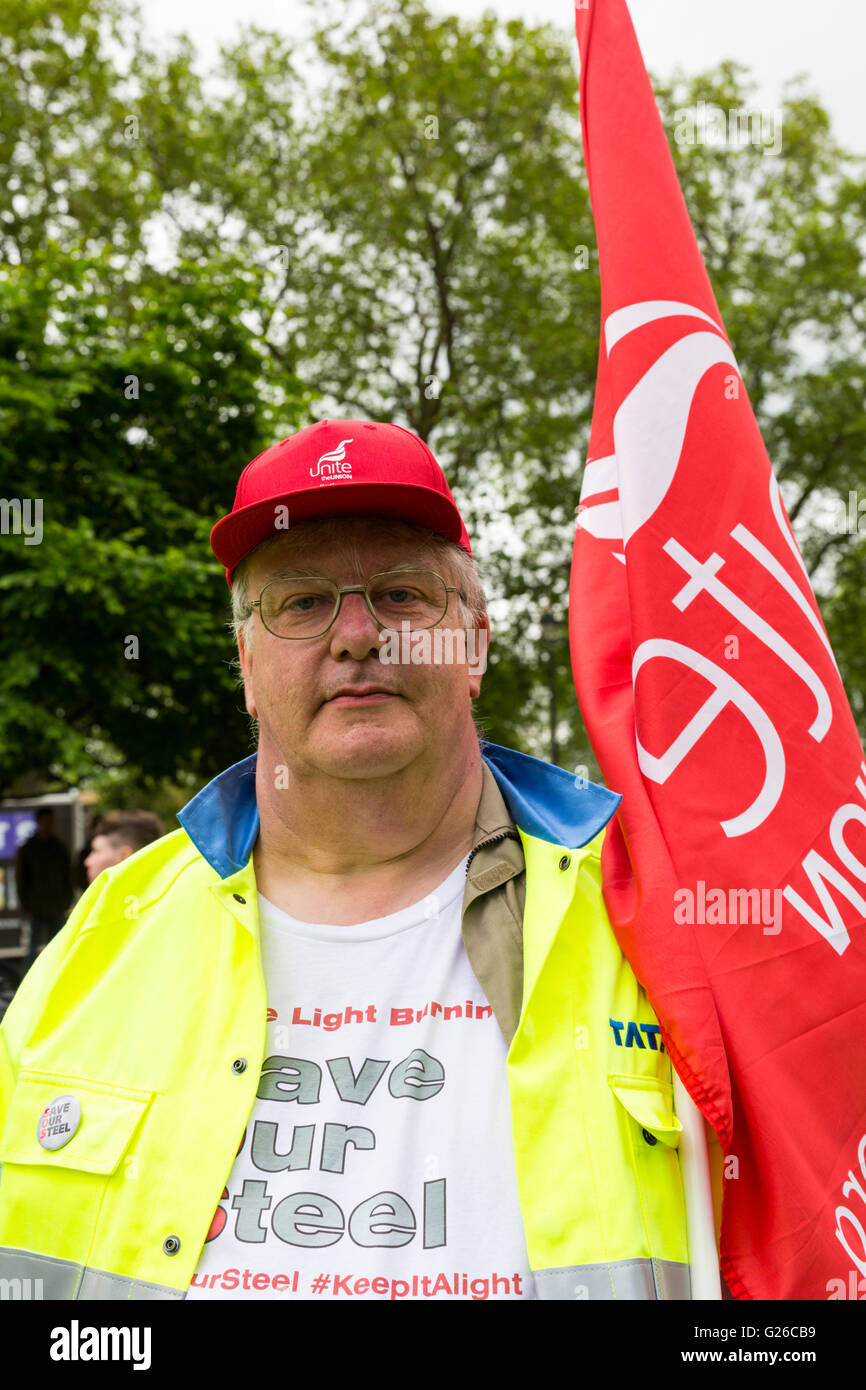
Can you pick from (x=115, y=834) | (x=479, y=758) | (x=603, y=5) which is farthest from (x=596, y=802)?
(x=115, y=834)

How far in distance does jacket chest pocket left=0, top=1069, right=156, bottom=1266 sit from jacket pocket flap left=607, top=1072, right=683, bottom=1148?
742mm

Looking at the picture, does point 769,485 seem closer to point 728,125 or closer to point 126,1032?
point 126,1032

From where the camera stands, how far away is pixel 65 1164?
5.99 ft

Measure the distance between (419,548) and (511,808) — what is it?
1.65ft

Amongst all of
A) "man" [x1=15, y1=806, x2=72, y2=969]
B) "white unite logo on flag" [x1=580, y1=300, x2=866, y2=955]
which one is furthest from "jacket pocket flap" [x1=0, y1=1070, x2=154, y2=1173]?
"man" [x1=15, y1=806, x2=72, y2=969]

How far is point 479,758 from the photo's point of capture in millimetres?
2213

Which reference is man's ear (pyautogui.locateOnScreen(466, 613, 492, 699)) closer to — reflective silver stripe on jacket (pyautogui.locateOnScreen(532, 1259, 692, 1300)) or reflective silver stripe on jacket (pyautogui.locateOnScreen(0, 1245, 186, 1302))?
reflective silver stripe on jacket (pyautogui.locateOnScreen(532, 1259, 692, 1300))

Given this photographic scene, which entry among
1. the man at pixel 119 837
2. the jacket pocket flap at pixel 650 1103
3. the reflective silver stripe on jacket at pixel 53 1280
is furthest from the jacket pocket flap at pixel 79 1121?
the man at pixel 119 837

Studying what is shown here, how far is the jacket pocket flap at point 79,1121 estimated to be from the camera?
181cm

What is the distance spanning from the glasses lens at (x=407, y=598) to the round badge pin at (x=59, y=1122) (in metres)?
0.93

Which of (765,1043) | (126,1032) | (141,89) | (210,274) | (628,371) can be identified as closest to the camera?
(765,1043)

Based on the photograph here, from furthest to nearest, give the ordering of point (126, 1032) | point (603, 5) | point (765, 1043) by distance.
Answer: point (603, 5), point (126, 1032), point (765, 1043)

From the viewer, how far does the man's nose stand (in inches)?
77.1

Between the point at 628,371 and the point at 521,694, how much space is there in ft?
53.0
